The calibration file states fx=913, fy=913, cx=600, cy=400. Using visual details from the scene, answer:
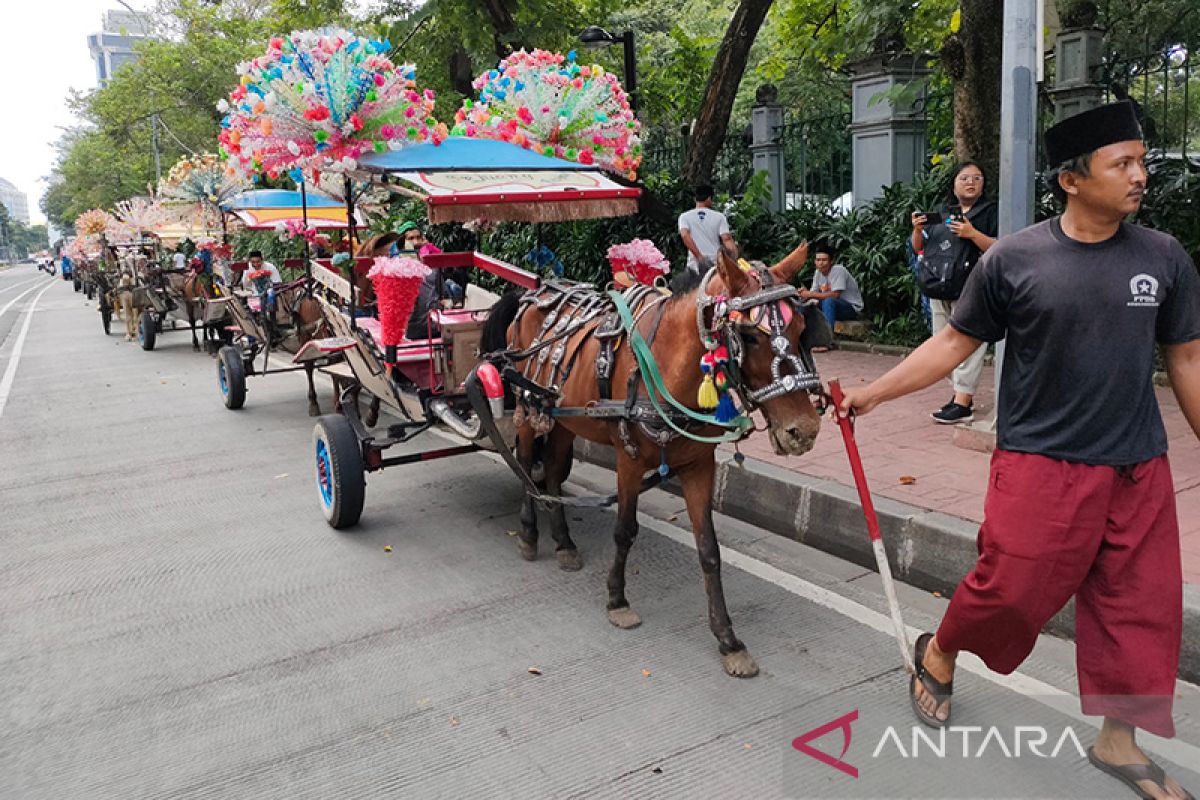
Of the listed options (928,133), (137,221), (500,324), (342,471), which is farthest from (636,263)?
(137,221)

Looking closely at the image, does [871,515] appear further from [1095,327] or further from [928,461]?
[928,461]

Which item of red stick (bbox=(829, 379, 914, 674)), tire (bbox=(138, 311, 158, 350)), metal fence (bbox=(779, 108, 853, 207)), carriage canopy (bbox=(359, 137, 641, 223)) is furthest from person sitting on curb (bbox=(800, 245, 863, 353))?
tire (bbox=(138, 311, 158, 350))

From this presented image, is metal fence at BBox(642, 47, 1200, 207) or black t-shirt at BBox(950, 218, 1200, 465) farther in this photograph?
metal fence at BBox(642, 47, 1200, 207)

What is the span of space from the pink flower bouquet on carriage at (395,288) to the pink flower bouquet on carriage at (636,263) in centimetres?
115

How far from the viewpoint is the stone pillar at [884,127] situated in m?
10.8

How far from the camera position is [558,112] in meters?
6.11

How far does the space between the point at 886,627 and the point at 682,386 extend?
1437 mm

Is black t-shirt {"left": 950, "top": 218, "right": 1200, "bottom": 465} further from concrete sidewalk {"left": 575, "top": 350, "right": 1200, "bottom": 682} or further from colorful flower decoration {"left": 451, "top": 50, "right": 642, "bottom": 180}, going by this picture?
colorful flower decoration {"left": 451, "top": 50, "right": 642, "bottom": 180}

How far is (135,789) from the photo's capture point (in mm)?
3023

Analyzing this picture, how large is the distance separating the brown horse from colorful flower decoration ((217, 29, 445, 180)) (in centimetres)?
131

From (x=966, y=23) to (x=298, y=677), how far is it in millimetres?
7374

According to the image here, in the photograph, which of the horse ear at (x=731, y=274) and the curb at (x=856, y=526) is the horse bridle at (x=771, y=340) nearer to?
the horse ear at (x=731, y=274)

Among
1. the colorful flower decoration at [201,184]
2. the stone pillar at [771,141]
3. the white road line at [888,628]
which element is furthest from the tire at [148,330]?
the white road line at [888,628]

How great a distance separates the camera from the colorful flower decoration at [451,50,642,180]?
6.08 metres
